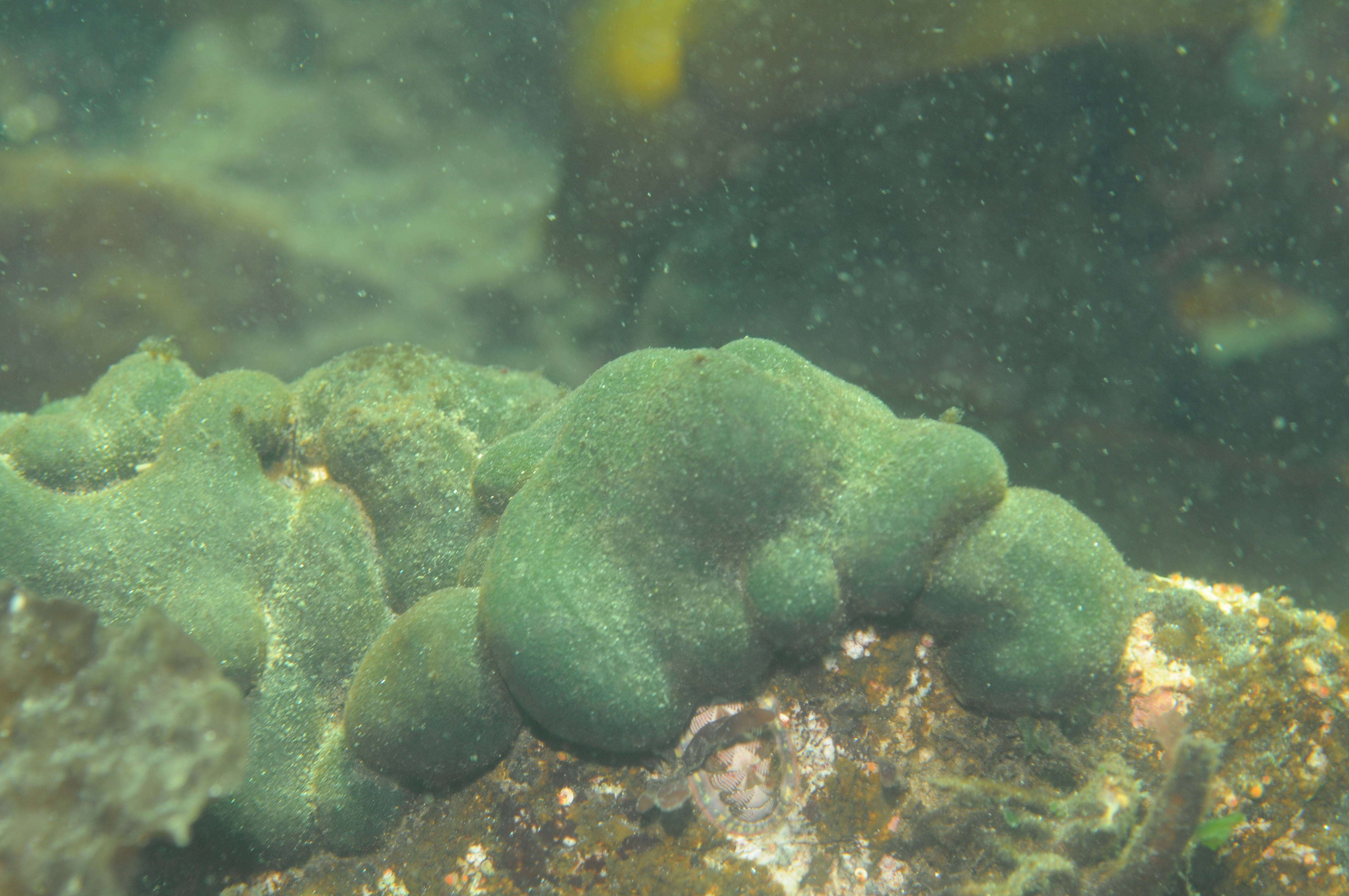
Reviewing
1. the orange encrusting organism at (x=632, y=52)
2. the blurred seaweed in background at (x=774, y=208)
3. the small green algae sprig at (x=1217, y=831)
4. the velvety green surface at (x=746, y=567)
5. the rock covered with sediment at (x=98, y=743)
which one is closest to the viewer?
the rock covered with sediment at (x=98, y=743)

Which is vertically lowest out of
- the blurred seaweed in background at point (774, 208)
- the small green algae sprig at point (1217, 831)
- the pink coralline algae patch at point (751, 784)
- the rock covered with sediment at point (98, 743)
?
the rock covered with sediment at point (98, 743)

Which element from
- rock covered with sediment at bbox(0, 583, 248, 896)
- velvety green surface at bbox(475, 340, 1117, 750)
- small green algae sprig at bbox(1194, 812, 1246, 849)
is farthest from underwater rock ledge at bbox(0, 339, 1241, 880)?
rock covered with sediment at bbox(0, 583, 248, 896)

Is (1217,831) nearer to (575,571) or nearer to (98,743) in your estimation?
(575,571)

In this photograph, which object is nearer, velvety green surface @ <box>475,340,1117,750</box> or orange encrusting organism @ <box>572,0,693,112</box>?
velvety green surface @ <box>475,340,1117,750</box>

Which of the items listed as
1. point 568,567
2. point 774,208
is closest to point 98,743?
point 568,567

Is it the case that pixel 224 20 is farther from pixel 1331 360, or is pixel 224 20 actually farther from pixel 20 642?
pixel 1331 360

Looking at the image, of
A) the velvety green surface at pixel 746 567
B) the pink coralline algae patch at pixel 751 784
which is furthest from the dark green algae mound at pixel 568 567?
the pink coralline algae patch at pixel 751 784

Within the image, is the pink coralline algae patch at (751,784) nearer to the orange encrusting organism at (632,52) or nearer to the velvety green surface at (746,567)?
the velvety green surface at (746,567)

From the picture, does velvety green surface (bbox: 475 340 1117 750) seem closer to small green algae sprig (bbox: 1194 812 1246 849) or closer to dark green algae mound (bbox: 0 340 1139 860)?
dark green algae mound (bbox: 0 340 1139 860)
